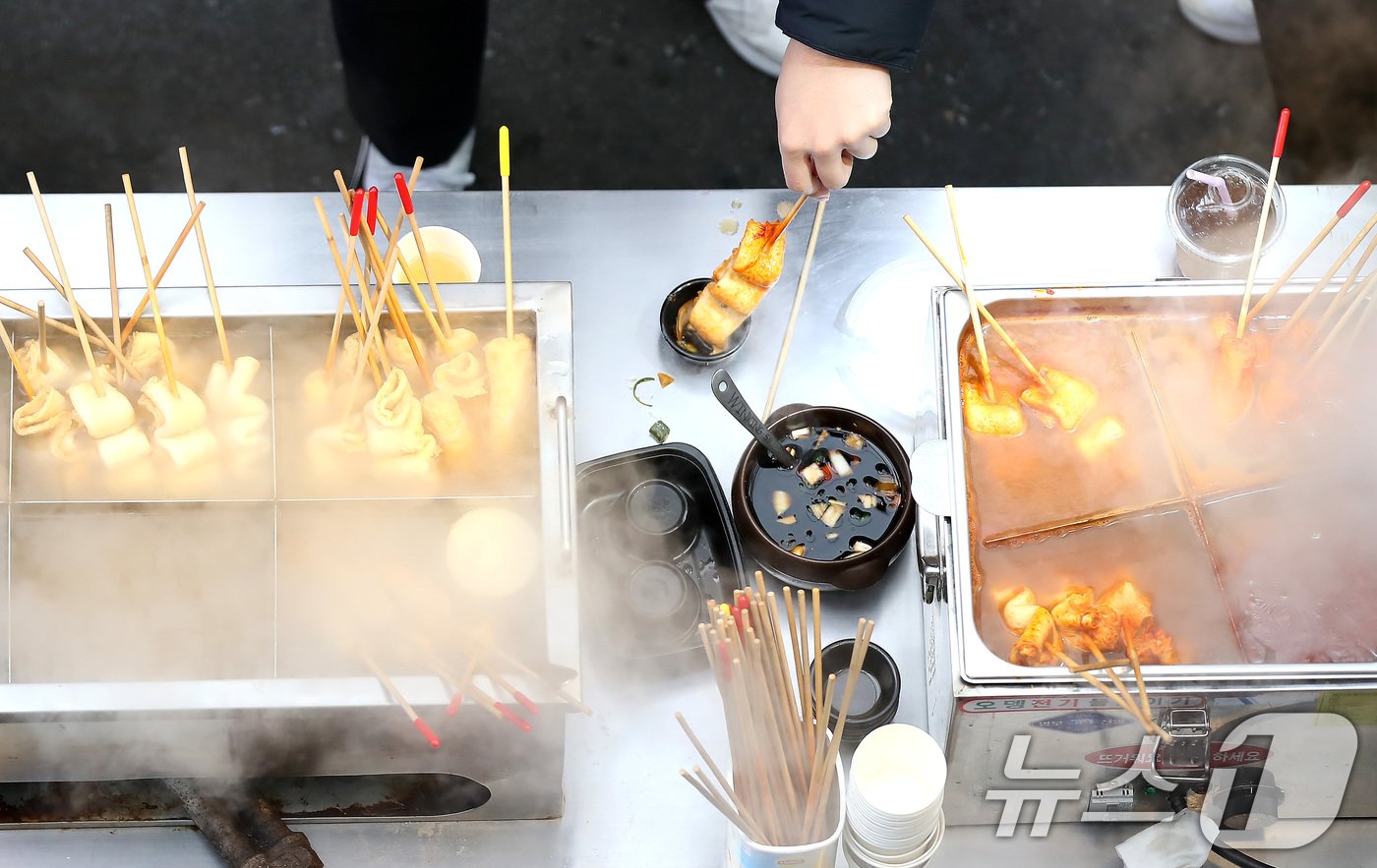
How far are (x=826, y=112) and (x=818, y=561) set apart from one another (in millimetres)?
824

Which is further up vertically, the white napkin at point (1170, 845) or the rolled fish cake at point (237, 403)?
the rolled fish cake at point (237, 403)

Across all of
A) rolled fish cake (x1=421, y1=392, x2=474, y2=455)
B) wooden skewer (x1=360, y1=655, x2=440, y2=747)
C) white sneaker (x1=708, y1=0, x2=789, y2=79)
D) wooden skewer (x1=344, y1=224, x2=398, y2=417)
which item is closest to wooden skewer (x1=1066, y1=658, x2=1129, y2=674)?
wooden skewer (x1=360, y1=655, x2=440, y2=747)

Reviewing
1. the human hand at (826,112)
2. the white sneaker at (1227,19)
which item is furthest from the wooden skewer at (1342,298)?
the white sneaker at (1227,19)

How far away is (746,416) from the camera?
2.05m

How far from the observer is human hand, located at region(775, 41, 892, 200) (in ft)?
6.97

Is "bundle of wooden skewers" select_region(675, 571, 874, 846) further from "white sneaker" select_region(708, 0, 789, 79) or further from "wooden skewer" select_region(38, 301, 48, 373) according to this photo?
"white sneaker" select_region(708, 0, 789, 79)

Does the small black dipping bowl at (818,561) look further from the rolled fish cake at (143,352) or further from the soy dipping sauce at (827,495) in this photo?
the rolled fish cake at (143,352)

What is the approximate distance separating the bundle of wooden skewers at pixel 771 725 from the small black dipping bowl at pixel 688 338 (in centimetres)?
70

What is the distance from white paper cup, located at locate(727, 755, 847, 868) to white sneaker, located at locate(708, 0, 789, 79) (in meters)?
2.68

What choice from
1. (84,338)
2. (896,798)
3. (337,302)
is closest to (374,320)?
(337,302)

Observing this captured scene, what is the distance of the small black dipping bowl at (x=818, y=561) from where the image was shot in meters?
2.06

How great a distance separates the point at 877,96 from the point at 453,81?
147 cm

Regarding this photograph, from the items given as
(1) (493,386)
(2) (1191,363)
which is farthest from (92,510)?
(2) (1191,363)

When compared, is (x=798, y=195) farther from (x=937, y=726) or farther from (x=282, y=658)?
(x=282, y=658)
